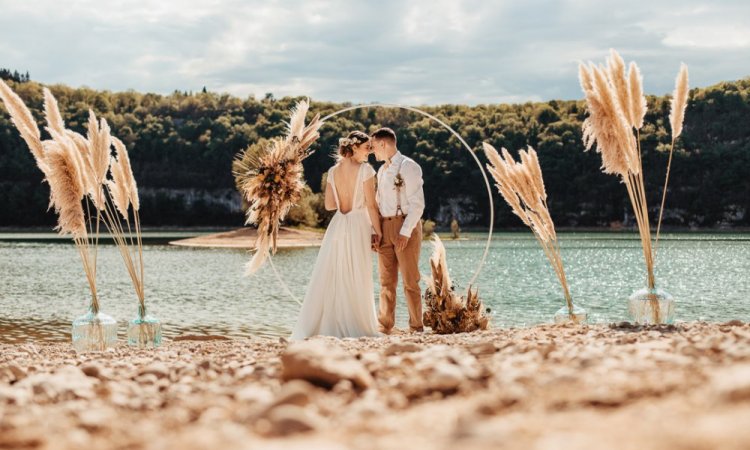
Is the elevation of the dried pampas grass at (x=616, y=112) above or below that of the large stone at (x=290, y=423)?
above

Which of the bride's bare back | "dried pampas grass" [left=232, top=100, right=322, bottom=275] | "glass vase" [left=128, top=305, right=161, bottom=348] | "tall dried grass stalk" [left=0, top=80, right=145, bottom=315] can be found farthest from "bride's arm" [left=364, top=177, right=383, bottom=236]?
"glass vase" [left=128, top=305, right=161, bottom=348]

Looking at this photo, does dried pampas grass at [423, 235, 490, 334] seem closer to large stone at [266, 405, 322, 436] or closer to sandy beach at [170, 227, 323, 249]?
large stone at [266, 405, 322, 436]

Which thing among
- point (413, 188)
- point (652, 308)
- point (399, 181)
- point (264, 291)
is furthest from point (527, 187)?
point (264, 291)

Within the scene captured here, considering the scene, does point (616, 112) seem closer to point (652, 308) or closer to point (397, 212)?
point (652, 308)

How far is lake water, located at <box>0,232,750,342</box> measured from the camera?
12.9 meters

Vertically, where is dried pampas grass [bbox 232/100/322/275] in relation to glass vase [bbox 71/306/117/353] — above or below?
above

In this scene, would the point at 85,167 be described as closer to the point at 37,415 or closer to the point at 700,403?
the point at 37,415

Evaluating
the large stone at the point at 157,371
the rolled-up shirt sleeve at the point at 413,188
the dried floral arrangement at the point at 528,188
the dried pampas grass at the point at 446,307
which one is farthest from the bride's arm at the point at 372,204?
the large stone at the point at 157,371

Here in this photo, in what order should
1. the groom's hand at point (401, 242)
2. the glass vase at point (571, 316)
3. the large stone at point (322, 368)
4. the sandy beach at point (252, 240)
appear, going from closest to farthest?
the large stone at point (322, 368)
the groom's hand at point (401, 242)
the glass vase at point (571, 316)
the sandy beach at point (252, 240)

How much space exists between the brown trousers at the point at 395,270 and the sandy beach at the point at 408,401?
139 inches

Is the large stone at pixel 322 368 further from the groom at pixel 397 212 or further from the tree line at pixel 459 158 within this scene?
the tree line at pixel 459 158

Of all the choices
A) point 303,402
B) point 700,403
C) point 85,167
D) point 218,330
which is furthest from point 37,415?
point 218,330

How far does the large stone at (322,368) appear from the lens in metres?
3.54

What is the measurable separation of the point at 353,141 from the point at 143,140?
8716 centimetres
